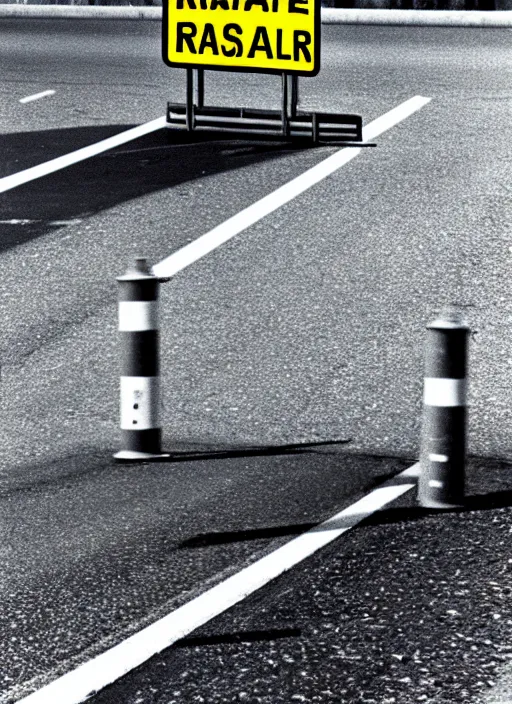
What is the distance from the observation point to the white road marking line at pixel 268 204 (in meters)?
10.9

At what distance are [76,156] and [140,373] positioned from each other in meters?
7.19

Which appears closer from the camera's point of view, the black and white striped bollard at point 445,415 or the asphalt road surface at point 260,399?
the asphalt road surface at point 260,399

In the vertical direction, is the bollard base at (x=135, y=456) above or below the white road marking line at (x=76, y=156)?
below

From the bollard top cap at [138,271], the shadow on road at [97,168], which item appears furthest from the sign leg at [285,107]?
the bollard top cap at [138,271]

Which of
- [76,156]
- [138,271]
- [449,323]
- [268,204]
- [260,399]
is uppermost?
[76,156]

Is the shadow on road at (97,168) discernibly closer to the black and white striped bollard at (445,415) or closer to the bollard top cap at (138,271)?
the bollard top cap at (138,271)

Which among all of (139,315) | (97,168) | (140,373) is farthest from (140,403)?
(97,168)

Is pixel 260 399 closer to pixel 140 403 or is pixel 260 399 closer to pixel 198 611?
pixel 140 403

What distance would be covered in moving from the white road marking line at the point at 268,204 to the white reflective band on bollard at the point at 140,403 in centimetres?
318

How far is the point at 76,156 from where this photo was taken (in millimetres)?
14219

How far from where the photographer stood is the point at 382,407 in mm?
8133

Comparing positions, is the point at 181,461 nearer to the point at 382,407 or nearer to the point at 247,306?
the point at 382,407

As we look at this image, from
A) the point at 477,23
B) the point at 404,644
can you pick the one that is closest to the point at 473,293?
the point at 404,644

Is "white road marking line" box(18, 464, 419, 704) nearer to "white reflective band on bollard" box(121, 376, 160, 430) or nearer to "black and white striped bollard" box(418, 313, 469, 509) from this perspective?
"black and white striped bollard" box(418, 313, 469, 509)
